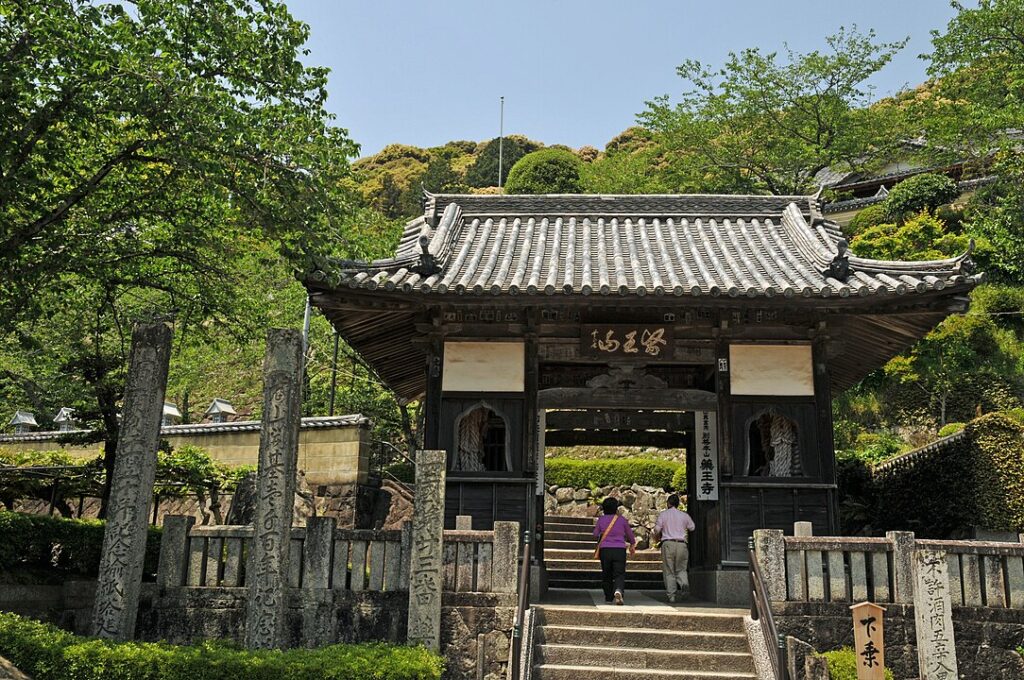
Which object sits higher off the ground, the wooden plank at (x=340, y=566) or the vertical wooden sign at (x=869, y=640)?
the wooden plank at (x=340, y=566)

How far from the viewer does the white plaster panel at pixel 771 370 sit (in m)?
13.3

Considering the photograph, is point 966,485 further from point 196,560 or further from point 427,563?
point 196,560

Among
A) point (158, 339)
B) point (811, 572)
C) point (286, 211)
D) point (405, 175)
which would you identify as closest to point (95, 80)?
point (286, 211)

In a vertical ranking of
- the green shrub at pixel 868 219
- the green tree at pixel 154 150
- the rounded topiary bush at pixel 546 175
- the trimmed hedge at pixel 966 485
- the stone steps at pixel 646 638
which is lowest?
the stone steps at pixel 646 638

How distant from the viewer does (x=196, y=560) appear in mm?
10922

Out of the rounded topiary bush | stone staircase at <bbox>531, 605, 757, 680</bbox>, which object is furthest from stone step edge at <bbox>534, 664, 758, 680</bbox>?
the rounded topiary bush

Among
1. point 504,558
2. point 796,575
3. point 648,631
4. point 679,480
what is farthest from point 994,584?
point 679,480

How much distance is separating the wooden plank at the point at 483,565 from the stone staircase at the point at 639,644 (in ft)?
2.93

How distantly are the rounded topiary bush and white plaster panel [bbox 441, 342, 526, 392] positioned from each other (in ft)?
135

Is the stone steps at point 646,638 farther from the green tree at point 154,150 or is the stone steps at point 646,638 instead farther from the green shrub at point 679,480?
the green shrub at point 679,480

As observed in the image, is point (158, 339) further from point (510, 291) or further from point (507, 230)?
point (507, 230)

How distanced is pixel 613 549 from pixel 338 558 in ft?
14.2

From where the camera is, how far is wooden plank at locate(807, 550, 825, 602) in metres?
10.2

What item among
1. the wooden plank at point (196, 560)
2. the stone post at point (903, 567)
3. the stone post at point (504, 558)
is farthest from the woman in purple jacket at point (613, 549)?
the wooden plank at point (196, 560)
